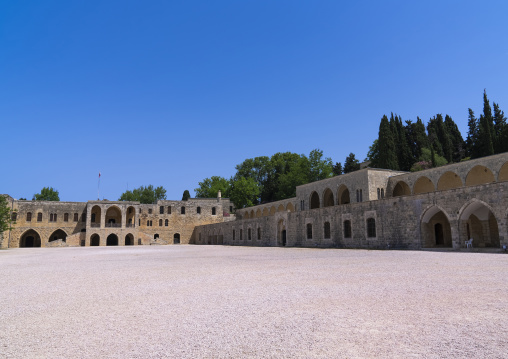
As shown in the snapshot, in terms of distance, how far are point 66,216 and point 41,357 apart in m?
54.4

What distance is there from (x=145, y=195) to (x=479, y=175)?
66492mm

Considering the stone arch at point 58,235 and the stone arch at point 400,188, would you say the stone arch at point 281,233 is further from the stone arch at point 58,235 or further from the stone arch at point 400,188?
the stone arch at point 58,235

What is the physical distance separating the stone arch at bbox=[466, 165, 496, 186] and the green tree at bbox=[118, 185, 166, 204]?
63.8m

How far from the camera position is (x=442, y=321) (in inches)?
153

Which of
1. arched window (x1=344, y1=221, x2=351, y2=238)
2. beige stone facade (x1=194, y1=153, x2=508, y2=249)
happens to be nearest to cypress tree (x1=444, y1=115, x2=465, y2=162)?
beige stone facade (x1=194, y1=153, x2=508, y2=249)

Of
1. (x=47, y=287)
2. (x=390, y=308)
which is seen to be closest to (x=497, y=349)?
(x=390, y=308)

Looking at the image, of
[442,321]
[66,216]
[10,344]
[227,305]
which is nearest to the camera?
[10,344]

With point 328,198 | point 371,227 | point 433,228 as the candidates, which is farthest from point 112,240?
point 433,228

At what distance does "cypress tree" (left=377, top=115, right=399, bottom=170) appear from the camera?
149 ft

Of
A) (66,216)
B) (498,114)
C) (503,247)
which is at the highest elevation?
(498,114)

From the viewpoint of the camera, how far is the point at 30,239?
168 feet

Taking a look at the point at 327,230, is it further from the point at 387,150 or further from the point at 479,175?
the point at 387,150

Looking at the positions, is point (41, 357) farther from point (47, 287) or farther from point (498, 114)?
point (498, 114)

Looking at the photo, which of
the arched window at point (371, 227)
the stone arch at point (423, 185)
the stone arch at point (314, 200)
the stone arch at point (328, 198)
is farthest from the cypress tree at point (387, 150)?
the arched window at point (371, 227)
